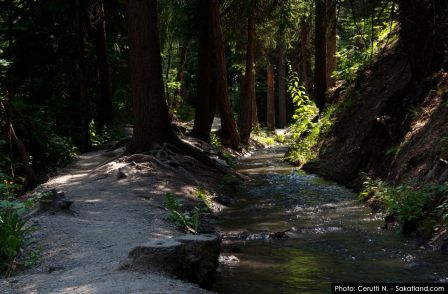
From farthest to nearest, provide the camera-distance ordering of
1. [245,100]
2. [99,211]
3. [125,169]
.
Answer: [245,100] < [125,169] < [99,211]

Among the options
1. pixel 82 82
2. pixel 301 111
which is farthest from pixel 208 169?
pixel 301 111

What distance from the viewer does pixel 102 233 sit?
7664 mm

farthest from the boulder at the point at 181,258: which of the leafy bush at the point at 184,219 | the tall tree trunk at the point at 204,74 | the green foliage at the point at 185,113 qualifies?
the green foliage at the point at 185,113

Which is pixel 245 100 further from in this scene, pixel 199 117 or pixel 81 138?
pixel 81 138

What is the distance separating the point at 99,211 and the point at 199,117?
11726 millimetres

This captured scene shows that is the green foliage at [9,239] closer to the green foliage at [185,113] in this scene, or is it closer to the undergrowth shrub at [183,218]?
the undergrowth shrub at [183,218]

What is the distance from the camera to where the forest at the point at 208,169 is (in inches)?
251

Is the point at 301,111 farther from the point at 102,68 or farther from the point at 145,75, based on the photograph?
the point at 145,75

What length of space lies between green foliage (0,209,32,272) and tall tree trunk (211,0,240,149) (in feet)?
47.7

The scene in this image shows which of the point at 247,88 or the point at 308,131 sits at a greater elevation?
the point at 247,88

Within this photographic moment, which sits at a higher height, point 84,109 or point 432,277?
point 84,109

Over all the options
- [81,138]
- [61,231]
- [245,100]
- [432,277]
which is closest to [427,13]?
[432,277]

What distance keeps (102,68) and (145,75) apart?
8.89 meters

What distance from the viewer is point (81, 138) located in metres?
19.5
